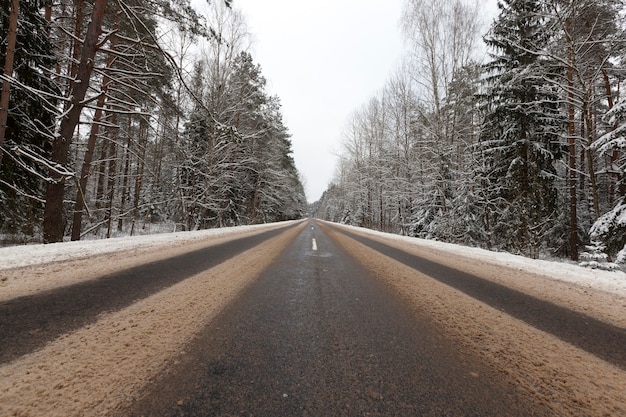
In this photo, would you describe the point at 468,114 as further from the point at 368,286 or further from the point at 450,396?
the point at 450,396

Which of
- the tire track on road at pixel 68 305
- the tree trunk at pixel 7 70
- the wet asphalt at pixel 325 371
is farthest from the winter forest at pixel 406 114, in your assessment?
the wet asphalt at pixel 325 371

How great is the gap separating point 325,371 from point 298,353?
259mm

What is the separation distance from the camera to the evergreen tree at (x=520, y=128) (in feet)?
35.8

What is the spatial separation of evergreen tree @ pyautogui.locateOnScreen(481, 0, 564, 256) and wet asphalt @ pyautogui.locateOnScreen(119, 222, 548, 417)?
11713mm

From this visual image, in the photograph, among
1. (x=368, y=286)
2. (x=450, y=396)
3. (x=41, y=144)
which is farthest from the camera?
(x=41, y=144)

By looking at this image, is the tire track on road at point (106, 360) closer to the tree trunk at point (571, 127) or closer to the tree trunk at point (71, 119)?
the tree trunk at point (71, 119)

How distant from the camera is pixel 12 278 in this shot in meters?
2.91

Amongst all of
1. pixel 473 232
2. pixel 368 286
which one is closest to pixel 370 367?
pixel 368 286

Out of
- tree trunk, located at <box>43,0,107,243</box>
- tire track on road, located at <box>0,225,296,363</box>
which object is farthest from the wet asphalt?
tree trunk, located at <box>43,0,107,243</box>

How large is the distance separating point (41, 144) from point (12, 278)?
7.55m

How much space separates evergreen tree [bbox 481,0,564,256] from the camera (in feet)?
35.8

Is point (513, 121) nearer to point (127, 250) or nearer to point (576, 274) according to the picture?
point (576, 274)

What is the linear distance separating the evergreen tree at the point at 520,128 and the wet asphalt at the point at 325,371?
11.7 m

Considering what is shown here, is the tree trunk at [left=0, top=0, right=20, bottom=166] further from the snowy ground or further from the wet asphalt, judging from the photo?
the wet asphalt
